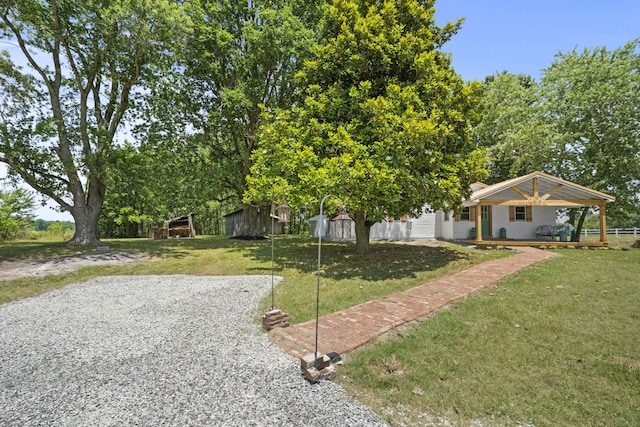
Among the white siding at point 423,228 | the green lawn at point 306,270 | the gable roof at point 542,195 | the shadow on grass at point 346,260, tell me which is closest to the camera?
the green lawn at point 306,270

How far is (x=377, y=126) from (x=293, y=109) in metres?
5.08

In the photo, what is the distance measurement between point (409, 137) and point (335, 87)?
3.82 meters

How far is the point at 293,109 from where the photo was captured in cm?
1312

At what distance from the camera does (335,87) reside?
10961 mm

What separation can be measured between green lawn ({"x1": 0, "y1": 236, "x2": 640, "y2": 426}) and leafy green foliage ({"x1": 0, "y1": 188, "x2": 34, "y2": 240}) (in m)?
17.9

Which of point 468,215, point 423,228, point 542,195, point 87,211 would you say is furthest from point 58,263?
point 542,195

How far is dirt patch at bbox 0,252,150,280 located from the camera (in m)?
9.08

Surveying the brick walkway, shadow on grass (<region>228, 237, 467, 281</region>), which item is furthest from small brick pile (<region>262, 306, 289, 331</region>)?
shadow on grass (<region>228, 237, 467, 281</region>)

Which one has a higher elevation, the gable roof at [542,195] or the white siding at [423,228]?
the gable roof at [542,195]

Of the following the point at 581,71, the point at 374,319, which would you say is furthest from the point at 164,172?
the point at 581,71

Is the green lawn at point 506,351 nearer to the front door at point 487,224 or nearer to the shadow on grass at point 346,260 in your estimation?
the shadow on grass at point 346,260

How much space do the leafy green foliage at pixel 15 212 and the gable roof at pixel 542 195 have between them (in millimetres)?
30042

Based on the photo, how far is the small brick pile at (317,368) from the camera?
11.2ft

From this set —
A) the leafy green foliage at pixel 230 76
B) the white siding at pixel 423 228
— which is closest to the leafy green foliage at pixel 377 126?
Result: the leafy green foliage at pixel 230 76
